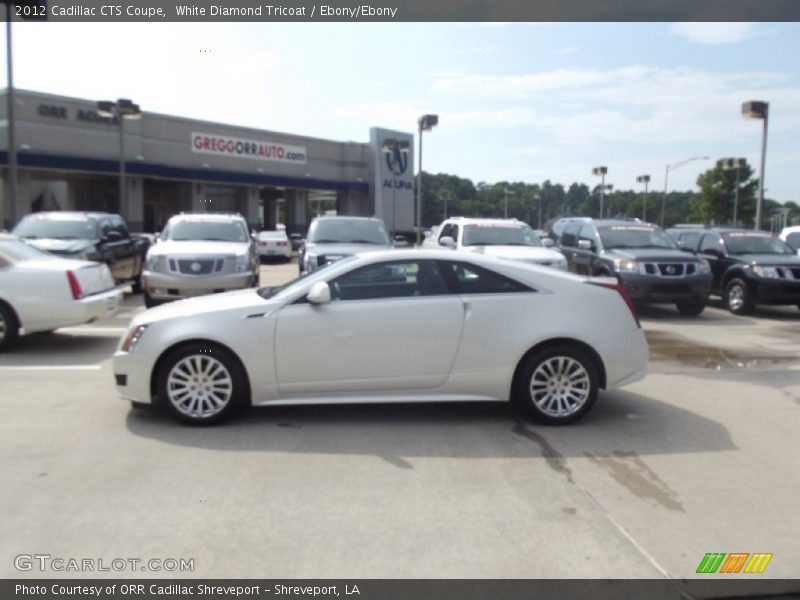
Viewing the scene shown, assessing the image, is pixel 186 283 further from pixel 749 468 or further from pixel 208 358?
pixel 749 468

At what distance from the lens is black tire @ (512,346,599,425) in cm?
609

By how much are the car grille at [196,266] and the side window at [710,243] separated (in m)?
10.7

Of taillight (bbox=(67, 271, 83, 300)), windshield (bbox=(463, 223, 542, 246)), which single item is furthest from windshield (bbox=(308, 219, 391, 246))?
taillight (bbox=(67, 271, 83, 300))

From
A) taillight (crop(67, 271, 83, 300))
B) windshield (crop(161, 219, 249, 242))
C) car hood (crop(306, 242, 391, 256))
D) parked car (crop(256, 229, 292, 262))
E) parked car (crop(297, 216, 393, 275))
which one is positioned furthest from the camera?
parked car (crop(256, 229, 292, 262))

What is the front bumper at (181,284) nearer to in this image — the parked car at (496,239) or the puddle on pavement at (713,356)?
the parked car at (496,239)

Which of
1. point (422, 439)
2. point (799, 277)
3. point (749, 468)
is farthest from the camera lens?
point (799, 277)

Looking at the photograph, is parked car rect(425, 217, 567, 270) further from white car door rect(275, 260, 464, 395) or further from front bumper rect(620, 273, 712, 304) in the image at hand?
white car door rect(275, 260, 464, 395)

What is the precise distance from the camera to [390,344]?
→ 19.6ft

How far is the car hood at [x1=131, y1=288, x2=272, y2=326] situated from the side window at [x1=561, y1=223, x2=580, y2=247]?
11.5 meters

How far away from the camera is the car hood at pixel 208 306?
19.6ft

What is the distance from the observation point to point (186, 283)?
12484 millimetres

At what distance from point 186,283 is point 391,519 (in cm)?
921

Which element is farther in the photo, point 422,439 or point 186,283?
point 186,283
